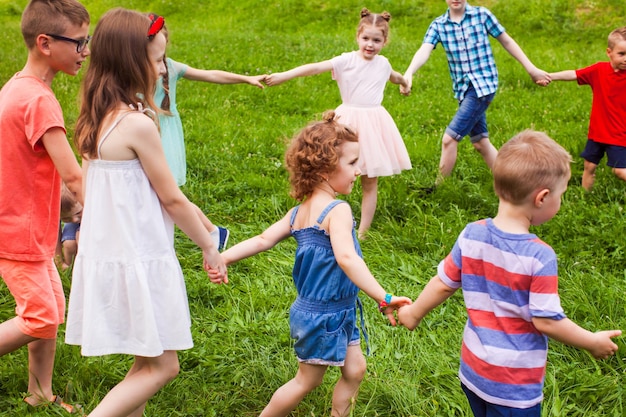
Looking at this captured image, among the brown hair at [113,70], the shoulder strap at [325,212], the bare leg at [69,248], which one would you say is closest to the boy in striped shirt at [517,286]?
the shoulder strap at [325,212]

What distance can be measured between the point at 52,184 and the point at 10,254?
0.38 metres

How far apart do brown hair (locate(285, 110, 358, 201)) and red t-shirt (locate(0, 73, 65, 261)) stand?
107cm

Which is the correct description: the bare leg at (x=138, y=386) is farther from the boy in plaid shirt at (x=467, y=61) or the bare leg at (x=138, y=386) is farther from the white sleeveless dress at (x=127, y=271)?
the boy in plaid shirt at (x=467, y=61)

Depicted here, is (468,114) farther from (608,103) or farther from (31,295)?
(31,295)

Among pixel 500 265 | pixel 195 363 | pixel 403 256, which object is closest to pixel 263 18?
pixel 403 256

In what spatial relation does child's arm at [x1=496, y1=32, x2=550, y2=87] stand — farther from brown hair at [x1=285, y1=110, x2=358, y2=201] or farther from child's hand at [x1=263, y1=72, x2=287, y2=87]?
brown hair at [x1=285, y1=110, x2=358, y2=201]

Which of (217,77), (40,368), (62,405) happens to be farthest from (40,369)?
(217,77)

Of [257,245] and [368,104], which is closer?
[257,245]

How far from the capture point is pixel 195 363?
13.9 feet

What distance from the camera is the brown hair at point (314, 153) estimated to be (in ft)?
10.7

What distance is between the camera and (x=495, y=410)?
274cm

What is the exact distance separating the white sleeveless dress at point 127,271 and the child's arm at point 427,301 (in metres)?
0.92

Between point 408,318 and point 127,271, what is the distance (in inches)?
45.9

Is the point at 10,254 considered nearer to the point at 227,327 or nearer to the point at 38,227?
the point at 38,227
